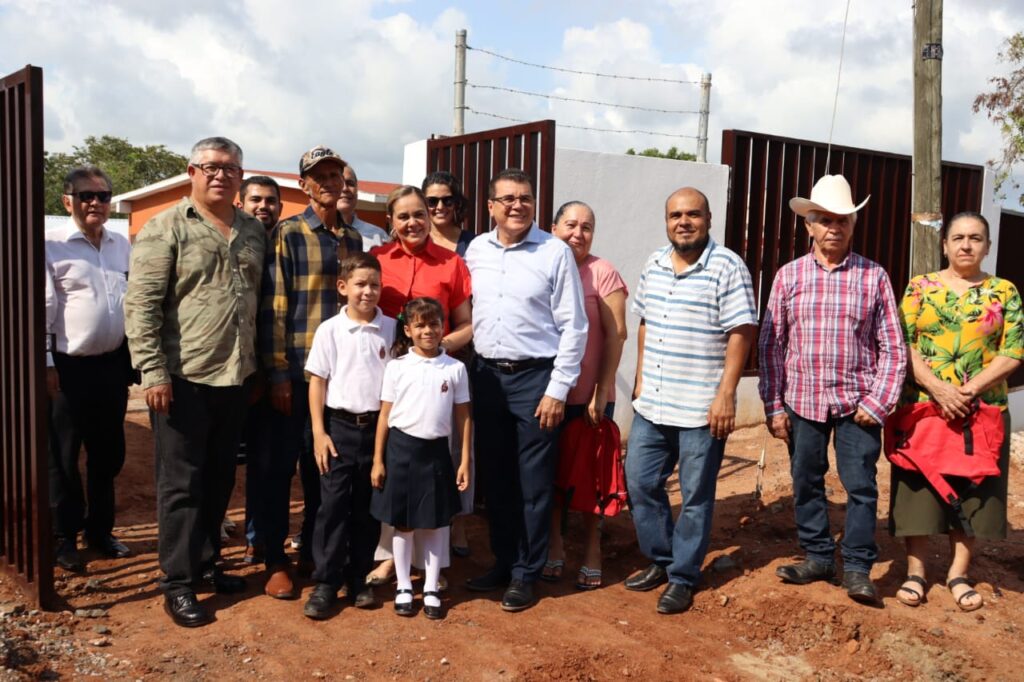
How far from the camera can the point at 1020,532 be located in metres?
5.82

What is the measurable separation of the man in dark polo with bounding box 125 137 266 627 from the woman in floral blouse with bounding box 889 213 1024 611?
3.12 meters

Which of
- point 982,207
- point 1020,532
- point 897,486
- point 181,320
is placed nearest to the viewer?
point 181,320

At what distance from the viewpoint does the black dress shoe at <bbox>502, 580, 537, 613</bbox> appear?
418 centimetres

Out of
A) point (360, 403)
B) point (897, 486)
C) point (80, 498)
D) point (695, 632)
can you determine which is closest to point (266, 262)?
point (360, 403)

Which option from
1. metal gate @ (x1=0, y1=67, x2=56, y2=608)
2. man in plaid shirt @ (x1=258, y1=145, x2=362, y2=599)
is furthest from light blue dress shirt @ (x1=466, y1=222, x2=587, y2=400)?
metal gate @ (x1=0, y1=67, x2=56, y2=608)

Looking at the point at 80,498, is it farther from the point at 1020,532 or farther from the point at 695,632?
the point at 1020,532

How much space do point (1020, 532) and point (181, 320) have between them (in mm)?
5277

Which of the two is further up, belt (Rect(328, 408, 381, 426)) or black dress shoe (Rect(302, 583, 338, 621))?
belt (Rect(328, 408, 381, 426))

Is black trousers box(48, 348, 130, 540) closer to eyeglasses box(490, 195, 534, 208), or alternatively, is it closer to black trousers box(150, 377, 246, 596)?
black trousers box(150, 377, 246, 596)

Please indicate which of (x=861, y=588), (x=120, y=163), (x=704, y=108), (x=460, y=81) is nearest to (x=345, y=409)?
(x=861, y=588)

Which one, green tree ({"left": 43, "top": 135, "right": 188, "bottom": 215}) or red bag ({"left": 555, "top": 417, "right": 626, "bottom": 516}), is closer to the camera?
red bag ({"left": 555, "top": 417, "right": 626, "bottom": 516})

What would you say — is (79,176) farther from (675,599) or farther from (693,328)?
(675,599)

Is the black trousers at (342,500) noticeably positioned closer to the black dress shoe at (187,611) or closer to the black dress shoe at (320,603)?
the black dress shoe at (320,603)

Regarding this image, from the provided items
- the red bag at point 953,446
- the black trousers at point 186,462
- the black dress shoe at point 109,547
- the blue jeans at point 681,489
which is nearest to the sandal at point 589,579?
the blue jeans at point 681,489
